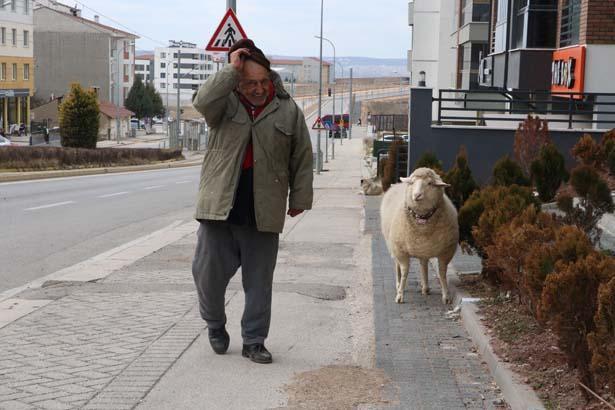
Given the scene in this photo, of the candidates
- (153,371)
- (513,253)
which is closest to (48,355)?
(153,371)

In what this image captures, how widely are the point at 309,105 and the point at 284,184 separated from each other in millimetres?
128375

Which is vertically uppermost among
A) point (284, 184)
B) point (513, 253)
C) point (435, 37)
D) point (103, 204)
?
point (435, 37)

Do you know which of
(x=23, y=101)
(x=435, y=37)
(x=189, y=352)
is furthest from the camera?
(x=23, y=101)

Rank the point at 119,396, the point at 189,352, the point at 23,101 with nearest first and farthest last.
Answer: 1. the point at 119,396
2. the point at 189,352
3. the point at 23,101

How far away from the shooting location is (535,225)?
7137 millimetres

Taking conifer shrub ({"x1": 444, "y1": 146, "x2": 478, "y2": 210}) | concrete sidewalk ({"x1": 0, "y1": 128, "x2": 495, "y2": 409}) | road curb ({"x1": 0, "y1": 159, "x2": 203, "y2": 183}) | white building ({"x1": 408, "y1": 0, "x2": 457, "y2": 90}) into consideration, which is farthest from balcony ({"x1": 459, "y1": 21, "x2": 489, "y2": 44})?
concrete sidewalk ({"x1": 0, "y1": 128, "x2": 495, "y2": 409})

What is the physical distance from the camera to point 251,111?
A: 21.2ft

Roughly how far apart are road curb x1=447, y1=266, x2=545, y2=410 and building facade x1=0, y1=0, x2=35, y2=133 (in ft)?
228

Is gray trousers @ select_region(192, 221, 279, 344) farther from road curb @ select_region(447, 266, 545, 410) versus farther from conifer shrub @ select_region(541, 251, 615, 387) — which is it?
conifer shrub @ select_region(541, 251, 615, 387)

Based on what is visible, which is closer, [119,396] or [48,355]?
[119,396]

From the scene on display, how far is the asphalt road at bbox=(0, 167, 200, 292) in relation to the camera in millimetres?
12492

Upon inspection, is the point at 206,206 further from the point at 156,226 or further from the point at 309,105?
the point at 309,105

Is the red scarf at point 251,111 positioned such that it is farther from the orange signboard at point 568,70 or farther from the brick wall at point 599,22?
the orange signboard at point 568,70

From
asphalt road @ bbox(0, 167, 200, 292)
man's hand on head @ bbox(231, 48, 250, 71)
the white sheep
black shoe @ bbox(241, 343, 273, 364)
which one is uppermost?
man's hand on head @ bbox(231, 48, 250, 71)
